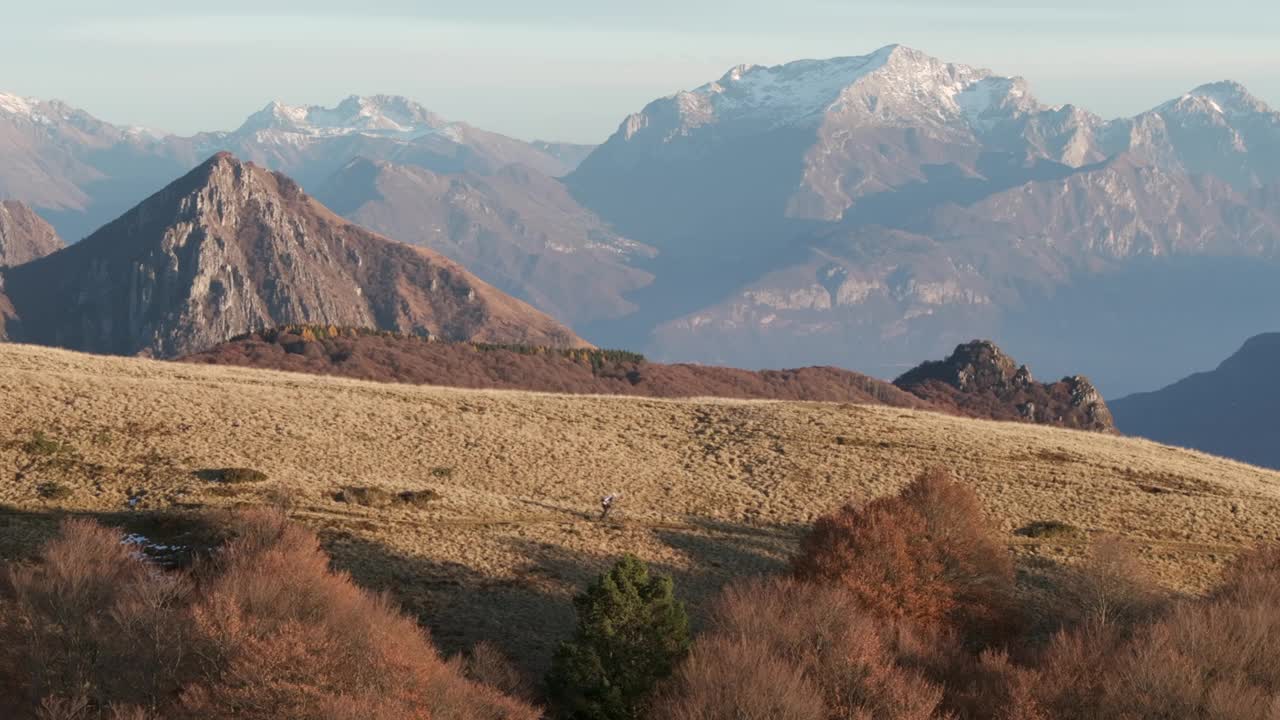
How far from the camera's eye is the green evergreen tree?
47.1m

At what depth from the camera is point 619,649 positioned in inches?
1908

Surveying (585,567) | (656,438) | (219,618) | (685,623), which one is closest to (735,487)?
(656,438)

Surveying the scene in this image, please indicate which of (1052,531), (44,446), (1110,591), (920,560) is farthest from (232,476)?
(1052,531)

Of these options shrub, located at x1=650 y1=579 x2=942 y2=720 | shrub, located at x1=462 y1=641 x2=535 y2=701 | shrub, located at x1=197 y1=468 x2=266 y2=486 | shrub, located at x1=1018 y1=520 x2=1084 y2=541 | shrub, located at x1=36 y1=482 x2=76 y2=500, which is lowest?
shrub, located at x1=462 y1=641 x2=535 y2=701

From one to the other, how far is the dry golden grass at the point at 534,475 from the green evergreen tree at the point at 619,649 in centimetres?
483

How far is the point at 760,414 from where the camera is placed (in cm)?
10362

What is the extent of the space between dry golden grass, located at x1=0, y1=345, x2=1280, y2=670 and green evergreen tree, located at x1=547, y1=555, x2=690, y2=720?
4833 mm

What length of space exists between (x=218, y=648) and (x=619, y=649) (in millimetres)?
15850

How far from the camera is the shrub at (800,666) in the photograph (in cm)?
4047

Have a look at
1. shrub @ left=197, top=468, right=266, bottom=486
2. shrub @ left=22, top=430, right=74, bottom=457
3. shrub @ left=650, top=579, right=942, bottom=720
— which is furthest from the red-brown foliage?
shrub @ left=22, top=430, right=74, bottom=457

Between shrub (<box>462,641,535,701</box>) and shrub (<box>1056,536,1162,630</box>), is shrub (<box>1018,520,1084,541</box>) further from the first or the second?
shrub (<box>462,641,535,701</box>)

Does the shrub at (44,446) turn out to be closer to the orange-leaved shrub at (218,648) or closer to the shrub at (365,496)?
the shrub at (365,496)

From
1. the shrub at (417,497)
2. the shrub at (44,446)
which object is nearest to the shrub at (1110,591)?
the shrub at (417,497)

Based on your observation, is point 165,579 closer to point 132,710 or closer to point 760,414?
point 132,710
